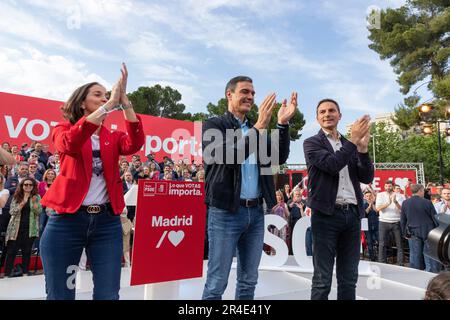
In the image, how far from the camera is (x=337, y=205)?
2711 mm

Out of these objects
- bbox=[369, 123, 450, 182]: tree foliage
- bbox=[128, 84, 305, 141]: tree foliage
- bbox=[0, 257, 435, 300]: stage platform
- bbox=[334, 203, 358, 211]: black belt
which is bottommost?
bbox=[0, 257, 435, 300]: stage platform

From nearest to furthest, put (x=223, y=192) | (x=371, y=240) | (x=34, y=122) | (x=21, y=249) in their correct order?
(x=223, y=192) → (x=21, y=249) → (x=371, y=240) → (x=34, y=122)

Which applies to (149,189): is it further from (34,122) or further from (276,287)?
(34,122)

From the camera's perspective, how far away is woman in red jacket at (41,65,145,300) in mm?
1943

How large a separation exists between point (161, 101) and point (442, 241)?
37.5 meters

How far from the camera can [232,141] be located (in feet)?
7.87

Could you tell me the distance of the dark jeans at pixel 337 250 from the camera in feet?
8.61

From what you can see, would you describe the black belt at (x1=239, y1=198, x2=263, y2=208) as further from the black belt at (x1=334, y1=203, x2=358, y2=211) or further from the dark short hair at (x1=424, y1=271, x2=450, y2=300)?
the dark short hair at (x1=424, y1=271, x2=450, y2=300)

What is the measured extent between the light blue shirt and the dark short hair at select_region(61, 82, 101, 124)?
1.00 metres

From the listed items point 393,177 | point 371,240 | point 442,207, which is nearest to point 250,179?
point 442,207

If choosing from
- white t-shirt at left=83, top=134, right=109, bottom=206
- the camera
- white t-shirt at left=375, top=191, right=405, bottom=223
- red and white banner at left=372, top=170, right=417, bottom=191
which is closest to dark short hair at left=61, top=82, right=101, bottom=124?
white t-shirt at left=83, top=134, right=109, bottom=206
